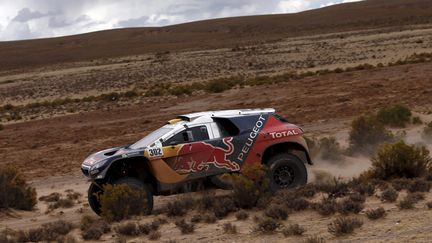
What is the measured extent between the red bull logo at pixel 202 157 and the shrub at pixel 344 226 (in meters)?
3.37

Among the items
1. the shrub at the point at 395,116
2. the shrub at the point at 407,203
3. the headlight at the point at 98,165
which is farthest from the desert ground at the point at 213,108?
the headlight at the point at 98,165

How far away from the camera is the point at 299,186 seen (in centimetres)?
1203

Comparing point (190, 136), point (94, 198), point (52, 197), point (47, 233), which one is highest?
point (190, 136)

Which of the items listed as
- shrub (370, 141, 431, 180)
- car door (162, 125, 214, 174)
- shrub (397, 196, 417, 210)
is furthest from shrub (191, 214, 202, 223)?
shrub (370, 141, 431, 180)

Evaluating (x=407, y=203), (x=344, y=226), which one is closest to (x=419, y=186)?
(x=407, y=203)

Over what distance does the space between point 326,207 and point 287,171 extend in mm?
2515

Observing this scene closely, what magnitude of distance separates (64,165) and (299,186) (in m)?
9.54

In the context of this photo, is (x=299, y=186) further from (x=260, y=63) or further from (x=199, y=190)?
(x=260, y=63)

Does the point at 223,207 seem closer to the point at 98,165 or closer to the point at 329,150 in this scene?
the point at 98,165

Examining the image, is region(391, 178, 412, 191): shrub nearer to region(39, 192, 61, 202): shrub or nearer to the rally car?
the rally car

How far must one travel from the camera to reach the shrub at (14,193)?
13.3m

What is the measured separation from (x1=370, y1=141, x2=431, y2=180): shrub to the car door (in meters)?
3.40

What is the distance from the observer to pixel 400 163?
477 inches

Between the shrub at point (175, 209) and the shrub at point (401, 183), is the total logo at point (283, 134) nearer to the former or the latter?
the shrub at point (401, 183)
